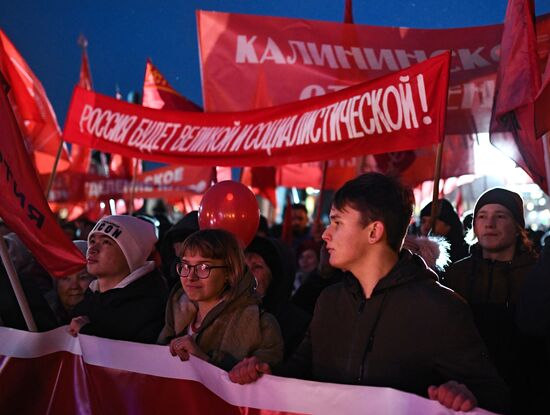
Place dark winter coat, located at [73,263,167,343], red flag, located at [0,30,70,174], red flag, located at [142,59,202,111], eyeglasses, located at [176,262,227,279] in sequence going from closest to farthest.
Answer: eyeglasses, located at [176,262,227,279] → dark winter coat, located at [73,263,167,343] → red flag, located at [0,30,70,174] → red flag, located at [142,59,202,111]

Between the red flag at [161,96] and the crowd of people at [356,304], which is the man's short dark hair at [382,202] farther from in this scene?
the red flag at [161,96]

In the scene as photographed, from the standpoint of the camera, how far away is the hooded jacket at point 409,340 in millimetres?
2176

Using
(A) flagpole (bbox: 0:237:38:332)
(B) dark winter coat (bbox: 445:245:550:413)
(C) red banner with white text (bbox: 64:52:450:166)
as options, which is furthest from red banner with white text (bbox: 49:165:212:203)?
(A) flagpole (bbox: 0:237:38:332)

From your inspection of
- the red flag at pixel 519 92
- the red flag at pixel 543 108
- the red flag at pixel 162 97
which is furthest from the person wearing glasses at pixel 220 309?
the red flag at pixel 162 97

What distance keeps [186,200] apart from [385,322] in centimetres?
1318

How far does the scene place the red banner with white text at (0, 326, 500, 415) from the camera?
2.32 m

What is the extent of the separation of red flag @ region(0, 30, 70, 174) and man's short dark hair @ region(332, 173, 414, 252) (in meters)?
5.60

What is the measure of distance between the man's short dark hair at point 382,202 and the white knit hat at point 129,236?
1.56 meters

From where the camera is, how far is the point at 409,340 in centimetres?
226

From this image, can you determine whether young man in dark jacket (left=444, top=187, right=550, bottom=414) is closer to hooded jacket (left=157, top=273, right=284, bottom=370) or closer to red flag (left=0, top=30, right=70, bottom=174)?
hooded jacket (left=157, top=273, right=284, bottom=370)

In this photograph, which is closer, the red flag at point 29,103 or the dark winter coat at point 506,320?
the dark winter coat at point 506,320

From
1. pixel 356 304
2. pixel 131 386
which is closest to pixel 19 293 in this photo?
pixel 131 386

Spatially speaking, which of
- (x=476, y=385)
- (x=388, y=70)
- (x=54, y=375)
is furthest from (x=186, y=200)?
(x=476, y=385)

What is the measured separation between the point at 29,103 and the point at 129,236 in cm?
518
